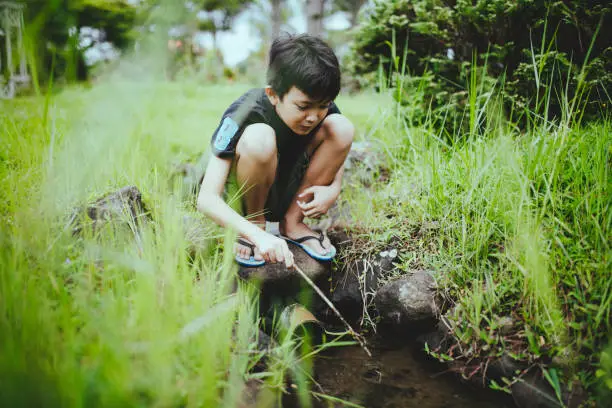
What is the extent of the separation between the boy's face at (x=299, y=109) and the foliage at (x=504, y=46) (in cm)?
84

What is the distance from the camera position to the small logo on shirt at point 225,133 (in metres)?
1.89

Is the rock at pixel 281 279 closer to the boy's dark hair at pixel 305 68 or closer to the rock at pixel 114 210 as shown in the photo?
the rock at pixel 114 210

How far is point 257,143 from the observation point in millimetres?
1896

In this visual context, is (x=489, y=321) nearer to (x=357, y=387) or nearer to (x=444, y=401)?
(x=444, y=401)

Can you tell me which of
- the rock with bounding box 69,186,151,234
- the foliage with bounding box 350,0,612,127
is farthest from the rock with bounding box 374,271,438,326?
the rock with bounding box 69,186,151,234

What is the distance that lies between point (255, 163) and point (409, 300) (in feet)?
3.14

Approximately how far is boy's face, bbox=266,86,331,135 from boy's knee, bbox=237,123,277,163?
12 cm

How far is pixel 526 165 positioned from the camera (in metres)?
1.88

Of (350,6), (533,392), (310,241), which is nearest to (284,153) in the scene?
(310,241)

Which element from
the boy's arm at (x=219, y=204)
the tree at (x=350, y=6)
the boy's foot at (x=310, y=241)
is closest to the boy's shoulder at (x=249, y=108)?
the boy's arm at (x=219, y=204)

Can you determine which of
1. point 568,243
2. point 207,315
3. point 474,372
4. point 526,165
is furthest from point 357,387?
point 526,165

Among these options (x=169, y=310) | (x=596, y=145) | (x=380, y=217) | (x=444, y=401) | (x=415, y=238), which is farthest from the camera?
(x=380, y=217)

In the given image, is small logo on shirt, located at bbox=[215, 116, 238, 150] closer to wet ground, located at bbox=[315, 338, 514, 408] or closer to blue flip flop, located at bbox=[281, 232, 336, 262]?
blue flip flop, located at bbox=[281, 232, 336, 262]

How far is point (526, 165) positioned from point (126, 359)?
1806 mm
